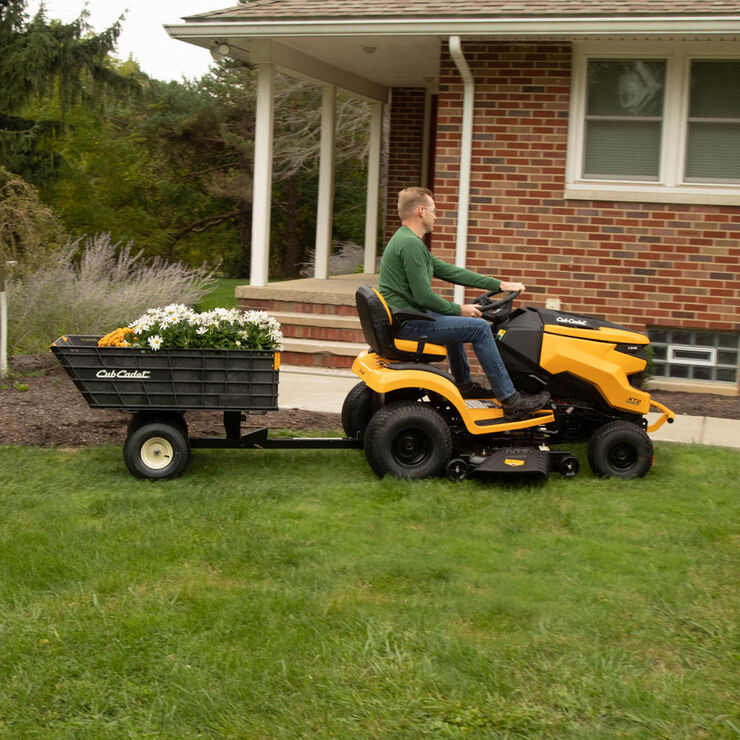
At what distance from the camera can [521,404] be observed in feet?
18.9

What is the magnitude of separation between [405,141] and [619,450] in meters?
8.79

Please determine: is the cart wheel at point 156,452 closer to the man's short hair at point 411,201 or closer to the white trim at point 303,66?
the man's short hair at point 411,201

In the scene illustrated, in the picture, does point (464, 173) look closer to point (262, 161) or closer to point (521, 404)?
point (262, 161)

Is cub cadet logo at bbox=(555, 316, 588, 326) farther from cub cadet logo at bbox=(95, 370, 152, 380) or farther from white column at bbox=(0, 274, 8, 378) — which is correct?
white column at bbox=(0, 274, 8, 378)

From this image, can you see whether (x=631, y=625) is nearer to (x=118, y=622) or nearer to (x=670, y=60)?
(x=118, y=622)

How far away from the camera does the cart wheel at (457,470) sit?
18.7 feet

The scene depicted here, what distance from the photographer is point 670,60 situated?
30.3 feet

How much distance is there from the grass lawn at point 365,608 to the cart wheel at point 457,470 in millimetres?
80

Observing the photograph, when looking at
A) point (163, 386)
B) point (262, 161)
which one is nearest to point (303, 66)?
point (262, 161)

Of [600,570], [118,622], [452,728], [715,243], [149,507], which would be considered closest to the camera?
[452,728]

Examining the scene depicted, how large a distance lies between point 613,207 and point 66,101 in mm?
11334

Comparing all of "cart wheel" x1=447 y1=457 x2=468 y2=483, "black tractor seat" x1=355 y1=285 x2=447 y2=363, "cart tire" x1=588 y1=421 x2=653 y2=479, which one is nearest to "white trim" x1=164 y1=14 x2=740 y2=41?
"black tractor seat" x1=355 y1=285 x2=447 y2=363

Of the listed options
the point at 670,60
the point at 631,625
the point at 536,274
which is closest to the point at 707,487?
the point at 631,625

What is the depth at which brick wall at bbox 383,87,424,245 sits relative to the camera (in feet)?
45.2
